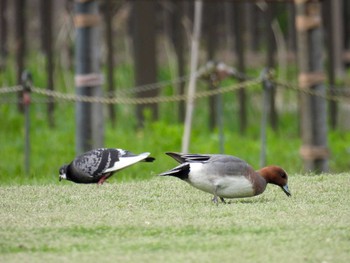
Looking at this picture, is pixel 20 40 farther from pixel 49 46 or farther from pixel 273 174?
pixel 273 174

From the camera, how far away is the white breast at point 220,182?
221 inches

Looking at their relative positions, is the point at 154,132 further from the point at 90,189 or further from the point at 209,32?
the point at 90,189

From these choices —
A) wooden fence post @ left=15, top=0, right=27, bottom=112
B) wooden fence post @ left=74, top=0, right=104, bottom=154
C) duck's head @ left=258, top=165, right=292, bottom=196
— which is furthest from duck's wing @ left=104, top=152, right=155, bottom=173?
wooden fence post @ left=15, top=0, right=27, bottom=112

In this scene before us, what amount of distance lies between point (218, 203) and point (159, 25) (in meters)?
14.7

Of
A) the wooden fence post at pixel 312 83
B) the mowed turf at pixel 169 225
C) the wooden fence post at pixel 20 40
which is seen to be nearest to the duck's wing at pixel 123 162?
the mowed turf at pixel 169 225

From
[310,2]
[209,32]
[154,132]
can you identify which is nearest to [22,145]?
[154,132]

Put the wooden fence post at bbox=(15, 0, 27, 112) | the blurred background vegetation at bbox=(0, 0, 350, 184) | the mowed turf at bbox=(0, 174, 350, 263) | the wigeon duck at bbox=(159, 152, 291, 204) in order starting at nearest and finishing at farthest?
the mowed turf at bbox=(0, 174, 350, 263)
the wigeon duck at bbox=(159, 152, 291, 204)
the blurred background vegetation at bbox=(0, 0, 350, 184)
the wooden fence post at bbox=(15, 0, 27, 112)

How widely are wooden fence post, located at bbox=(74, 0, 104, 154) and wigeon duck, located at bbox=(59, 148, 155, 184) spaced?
9.00 feet

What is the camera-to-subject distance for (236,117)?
44.1 ft

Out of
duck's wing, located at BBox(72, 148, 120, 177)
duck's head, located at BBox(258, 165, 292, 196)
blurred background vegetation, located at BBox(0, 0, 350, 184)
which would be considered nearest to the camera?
duck's head, located at BBox(258, 165, 292, 196)

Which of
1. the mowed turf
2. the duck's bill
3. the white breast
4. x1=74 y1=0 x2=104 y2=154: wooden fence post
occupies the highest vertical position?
x1=74 y1=0 x2=104 y2=154: wooden fence post

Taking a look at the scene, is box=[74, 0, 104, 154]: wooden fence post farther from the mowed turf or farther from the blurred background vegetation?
the mowed turf

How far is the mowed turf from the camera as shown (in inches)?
177

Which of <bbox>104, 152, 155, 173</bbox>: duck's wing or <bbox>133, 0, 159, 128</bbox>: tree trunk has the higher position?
<bbox>133, 0, 159, 128</bbox>: tree trunk
